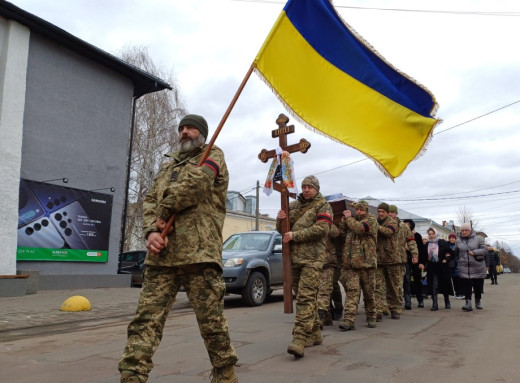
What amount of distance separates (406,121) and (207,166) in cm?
325

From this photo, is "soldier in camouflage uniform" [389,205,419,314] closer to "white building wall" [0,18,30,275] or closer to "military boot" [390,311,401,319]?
"military boot" [390,311,401,319]

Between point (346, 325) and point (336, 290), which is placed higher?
point (336, 290)

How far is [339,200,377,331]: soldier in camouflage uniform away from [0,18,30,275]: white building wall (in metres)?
8.92

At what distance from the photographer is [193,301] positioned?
3.05 metres

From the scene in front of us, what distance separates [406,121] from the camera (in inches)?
213

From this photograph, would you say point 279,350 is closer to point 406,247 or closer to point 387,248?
point 387,248

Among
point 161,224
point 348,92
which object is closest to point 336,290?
point 348,92

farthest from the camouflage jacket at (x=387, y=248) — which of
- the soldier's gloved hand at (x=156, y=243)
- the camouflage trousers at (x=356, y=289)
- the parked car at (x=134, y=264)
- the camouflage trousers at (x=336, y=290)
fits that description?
the parked car at (x=134, y=264)

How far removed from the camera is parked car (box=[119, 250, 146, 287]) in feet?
50.1

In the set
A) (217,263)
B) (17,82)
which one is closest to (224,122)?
(217,263)

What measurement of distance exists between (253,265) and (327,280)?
3534 mm

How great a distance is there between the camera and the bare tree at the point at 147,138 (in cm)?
2289

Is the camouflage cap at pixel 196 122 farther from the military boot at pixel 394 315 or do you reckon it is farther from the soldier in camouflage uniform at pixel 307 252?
the military boot at pixel 394 315

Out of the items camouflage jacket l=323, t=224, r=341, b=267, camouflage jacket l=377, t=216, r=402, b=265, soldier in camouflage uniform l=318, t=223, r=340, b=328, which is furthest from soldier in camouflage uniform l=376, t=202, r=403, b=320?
soldier in camouflage uniform l=318, t=223, r=340, b=328
